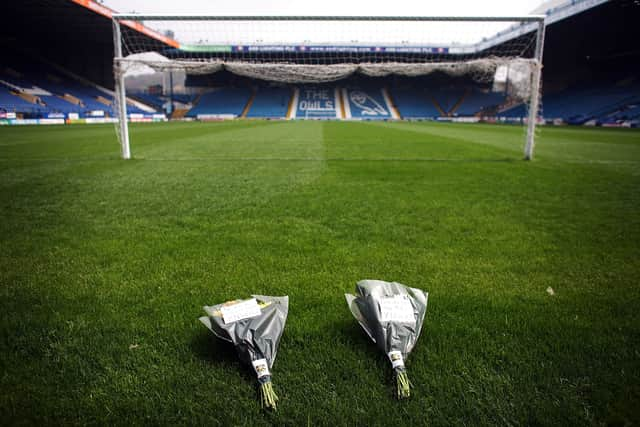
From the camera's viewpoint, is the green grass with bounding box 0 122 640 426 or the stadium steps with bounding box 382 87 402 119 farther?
the stadium steps with bounding box 382 87 402 119

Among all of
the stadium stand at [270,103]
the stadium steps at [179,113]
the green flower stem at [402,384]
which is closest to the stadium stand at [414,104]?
the stadium stand at [270,103]

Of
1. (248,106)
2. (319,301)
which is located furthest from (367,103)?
(319,301)

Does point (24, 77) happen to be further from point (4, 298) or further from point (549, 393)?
point (549, 393)

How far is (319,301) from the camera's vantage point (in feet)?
7.57

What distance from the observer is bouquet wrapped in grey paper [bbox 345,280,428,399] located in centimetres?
173

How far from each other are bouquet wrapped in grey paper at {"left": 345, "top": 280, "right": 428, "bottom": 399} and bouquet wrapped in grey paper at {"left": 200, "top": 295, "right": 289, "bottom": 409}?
421 mm

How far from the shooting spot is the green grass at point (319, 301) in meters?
1.54

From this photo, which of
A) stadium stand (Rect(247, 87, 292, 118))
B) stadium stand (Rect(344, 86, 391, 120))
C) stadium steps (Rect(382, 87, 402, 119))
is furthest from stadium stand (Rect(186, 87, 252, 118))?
stadium steps (Rect(382, 87, 402, 119))

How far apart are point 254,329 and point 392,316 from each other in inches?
26.6

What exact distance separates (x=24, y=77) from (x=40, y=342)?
40.7m

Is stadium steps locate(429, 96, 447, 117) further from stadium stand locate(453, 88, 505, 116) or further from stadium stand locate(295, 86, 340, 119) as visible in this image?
stadium stand locate(295, 86, 340, 119)

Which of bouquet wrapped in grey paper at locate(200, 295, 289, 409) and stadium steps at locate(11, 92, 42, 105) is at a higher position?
stadium steps at locate(11, 92, 42, 105)

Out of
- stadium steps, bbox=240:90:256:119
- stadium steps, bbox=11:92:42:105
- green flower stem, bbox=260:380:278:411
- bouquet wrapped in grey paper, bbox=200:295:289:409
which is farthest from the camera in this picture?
stadium steps, bbox=240:90:256:119

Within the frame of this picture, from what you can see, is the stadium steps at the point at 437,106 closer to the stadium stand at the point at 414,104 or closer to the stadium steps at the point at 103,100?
the stadium stand at the point at 414,104
